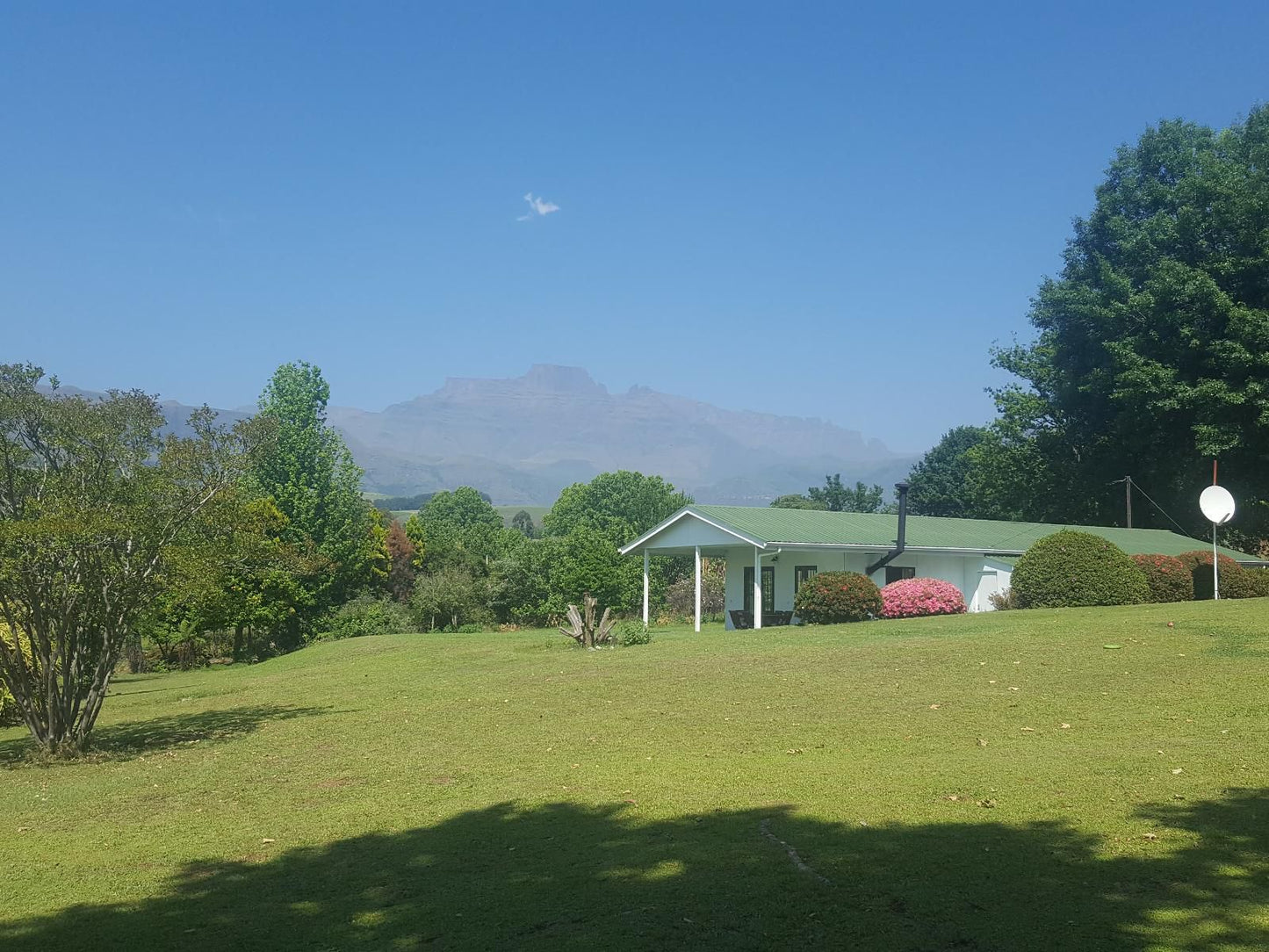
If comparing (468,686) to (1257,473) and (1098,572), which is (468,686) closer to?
(1098,572)

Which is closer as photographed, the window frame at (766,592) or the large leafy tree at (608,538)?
the window frame at (766,592)

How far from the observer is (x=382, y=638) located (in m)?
33.2

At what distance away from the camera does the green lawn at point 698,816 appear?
5496mm

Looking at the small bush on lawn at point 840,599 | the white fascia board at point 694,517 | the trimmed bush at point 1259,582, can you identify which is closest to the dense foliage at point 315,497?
the white fascia board at point 694,517

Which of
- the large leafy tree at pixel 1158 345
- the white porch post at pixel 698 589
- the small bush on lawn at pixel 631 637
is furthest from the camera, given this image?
the large leafy tree at pixel 1158 345

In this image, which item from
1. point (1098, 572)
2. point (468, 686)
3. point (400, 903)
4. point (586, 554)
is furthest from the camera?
point (586, 554)

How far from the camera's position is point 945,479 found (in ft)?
236

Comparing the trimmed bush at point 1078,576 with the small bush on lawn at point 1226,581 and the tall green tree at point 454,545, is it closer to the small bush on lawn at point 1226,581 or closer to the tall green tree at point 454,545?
the small bush on lawn at point 1226,581

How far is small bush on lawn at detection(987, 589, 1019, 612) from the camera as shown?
28.0 meters

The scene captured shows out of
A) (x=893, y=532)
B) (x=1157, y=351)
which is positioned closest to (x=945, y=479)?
(x=1157, y=351)

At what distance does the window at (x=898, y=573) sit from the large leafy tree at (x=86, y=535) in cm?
2265

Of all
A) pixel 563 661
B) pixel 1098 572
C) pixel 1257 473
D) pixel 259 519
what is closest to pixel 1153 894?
pixel 259 519

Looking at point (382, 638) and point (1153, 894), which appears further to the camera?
point (382, 638)

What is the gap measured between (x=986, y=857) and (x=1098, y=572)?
70.8 ft
